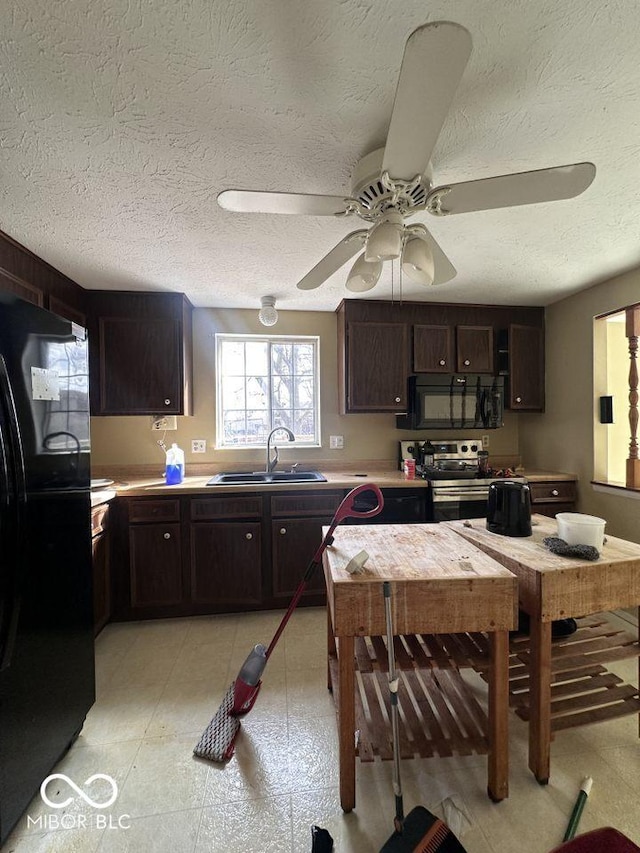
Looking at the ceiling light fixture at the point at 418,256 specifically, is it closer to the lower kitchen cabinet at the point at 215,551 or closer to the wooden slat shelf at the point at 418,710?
the wooden slat shelf at the point at 418,710

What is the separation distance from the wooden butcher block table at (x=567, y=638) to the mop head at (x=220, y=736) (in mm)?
1178

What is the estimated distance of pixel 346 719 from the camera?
121cm

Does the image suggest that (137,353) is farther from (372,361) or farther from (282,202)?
(282,202)

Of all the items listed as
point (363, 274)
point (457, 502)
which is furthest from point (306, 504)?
point (363, 274)

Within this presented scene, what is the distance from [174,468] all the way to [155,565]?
2.26ft

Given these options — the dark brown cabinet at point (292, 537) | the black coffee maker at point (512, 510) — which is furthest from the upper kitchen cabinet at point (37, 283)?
the black coffee maker at point (512, 510)

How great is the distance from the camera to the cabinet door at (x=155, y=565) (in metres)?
2.46

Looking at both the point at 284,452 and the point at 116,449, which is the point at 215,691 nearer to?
the point at 284,452

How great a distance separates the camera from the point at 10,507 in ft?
3.70

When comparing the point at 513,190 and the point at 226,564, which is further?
the point at 226,564

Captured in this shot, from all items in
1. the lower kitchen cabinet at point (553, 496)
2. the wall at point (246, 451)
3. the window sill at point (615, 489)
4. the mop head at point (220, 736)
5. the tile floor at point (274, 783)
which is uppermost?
the wall at point (246, 451)

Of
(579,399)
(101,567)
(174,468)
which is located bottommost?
(101,567)

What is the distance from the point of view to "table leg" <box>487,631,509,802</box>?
1241 millimetres

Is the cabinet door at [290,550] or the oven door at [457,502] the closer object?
the cabinet door at [290,550]
